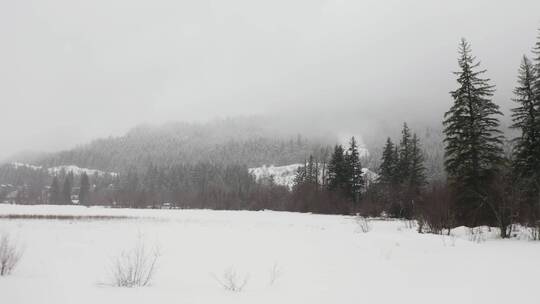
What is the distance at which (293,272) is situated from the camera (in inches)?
408

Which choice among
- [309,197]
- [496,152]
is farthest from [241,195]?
[496,152]

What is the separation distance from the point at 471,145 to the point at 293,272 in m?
19.5

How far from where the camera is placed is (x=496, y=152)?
23703 mm

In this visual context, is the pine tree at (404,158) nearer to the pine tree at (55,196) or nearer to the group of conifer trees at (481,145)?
the group of conifer trees at (481,145)

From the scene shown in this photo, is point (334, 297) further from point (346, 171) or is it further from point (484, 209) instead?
point (346, 171)

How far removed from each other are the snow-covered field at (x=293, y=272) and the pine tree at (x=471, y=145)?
25.5 feet

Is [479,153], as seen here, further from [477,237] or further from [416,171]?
[416,171]

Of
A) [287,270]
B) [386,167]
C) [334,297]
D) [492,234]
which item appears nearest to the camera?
[334,297]

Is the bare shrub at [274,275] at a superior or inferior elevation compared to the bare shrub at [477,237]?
inferior

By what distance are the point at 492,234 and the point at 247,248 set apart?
48.0ft

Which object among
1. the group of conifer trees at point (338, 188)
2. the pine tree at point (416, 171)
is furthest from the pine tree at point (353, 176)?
the pine tree at point (416, 171)

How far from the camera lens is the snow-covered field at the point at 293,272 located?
6910 mm

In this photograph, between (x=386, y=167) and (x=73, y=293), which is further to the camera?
(x=386, y=167)

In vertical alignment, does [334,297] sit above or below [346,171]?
below
